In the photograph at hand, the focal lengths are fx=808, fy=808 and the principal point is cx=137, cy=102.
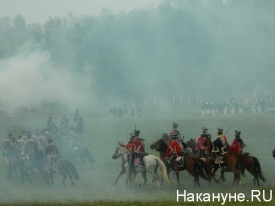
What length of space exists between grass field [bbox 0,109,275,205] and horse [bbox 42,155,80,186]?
Answer: 398 mm

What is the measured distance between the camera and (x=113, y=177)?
3316 centimetres

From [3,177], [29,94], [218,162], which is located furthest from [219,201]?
[29,94]

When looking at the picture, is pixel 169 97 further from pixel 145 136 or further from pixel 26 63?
pixel 26 63

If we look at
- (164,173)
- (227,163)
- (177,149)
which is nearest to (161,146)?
(177,149)

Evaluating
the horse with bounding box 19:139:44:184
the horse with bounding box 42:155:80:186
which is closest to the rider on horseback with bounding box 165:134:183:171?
the horse with bounding box 42:155:80:186

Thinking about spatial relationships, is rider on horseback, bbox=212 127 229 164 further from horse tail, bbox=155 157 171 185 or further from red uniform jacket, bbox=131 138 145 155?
red uniform jacket, bbox=131 138 145 155

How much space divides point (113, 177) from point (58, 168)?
3.07m

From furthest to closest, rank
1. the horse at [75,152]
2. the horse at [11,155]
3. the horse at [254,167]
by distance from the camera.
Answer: the horse at [75,152] < the horse at [11,155] < the horse at [254,167]

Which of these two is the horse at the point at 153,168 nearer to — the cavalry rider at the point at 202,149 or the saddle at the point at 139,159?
the saddle at the point at 139,159

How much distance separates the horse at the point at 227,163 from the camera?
2931cm

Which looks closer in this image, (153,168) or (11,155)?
(153,168)

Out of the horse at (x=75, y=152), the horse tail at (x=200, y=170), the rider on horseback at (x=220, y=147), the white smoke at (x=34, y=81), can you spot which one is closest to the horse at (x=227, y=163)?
the rider on horseback at (x=220, y=147)

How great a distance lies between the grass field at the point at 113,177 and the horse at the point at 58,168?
15.7 inches

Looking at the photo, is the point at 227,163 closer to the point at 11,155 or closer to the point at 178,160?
the point at 178,160
